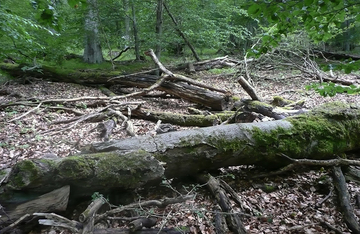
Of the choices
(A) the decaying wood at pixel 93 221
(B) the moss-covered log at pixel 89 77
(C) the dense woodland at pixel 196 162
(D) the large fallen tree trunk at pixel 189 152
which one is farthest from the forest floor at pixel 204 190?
(B) the moss-covered log at pixel 89 77

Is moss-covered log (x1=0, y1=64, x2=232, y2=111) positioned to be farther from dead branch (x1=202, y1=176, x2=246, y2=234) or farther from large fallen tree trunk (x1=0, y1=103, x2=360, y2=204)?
dead branch (x1=202, y1=176, x2=246, y2=234)

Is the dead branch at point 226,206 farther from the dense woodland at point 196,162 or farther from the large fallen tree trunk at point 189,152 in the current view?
the large fallen tree trunk at point 189,152

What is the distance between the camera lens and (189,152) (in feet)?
11.5

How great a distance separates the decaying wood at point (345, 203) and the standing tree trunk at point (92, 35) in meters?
10.4

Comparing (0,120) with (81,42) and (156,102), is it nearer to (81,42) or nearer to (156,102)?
(156,102)

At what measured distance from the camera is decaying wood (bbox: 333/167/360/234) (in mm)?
2831

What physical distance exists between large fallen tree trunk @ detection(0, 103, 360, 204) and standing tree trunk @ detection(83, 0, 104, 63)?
902cm

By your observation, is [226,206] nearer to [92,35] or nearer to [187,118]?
[187,118]

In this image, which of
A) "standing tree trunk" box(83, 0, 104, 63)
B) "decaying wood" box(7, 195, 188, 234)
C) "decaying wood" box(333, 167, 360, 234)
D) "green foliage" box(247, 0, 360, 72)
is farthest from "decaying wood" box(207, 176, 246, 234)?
"standing tree trunk" box(83, 0, 104, 63)

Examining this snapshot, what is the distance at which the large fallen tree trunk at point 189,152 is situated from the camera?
9.12 feet

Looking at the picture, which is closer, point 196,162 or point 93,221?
point 93,221

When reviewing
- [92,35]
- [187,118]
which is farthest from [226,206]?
[92,35]

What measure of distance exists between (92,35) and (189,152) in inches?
393

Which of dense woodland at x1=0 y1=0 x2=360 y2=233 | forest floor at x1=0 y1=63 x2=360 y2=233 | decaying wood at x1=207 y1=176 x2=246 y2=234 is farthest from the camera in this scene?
forest floor at x1=0 y1=63 x2=360 y2=233
